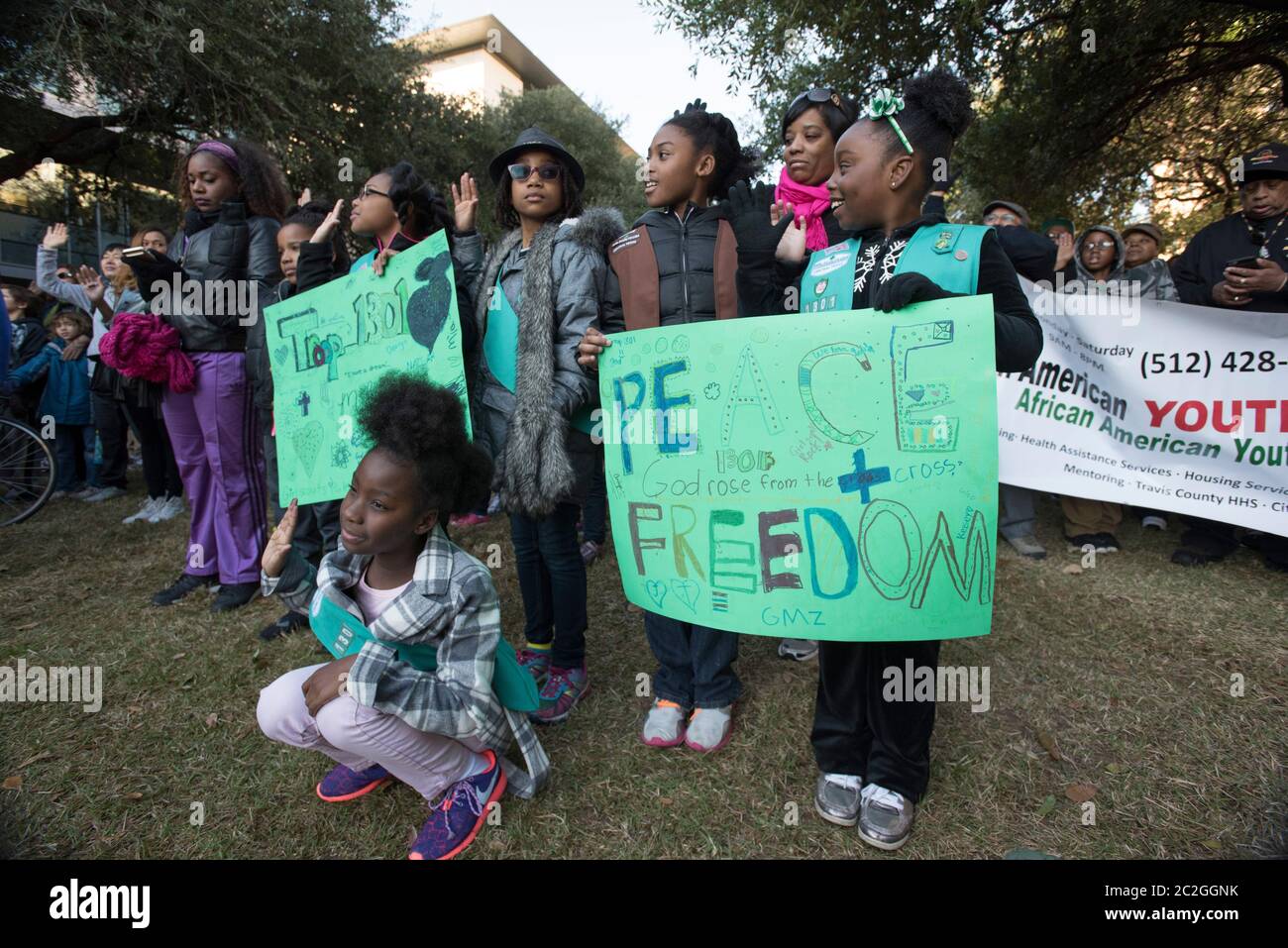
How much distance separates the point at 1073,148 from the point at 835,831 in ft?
28.8

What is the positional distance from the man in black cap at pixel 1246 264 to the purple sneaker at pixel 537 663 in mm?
4374

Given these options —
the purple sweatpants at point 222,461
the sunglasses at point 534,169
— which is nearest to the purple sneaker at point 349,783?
the purple sweatpants at point 222,461

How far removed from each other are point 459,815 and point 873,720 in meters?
1.36

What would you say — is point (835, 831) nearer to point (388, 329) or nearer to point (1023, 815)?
point (1023, 815)

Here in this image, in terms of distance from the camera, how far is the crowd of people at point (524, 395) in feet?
6.82

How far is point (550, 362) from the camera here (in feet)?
8.91

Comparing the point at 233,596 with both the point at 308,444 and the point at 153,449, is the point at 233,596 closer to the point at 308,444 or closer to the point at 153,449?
the point at 308,444

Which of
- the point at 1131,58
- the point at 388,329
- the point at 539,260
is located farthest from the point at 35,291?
the point at 1131,58

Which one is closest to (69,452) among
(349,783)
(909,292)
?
(349,783)

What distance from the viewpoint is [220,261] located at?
374 centimetres

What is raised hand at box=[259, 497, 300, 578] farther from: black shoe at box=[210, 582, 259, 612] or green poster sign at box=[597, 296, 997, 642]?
black shoe at box=[210, 582, 259, 612]

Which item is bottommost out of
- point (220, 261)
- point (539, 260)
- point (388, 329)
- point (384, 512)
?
point (384, 512)

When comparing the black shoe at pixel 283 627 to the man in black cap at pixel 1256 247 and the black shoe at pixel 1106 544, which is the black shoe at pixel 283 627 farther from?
the man in black cap at pixel 1256 247

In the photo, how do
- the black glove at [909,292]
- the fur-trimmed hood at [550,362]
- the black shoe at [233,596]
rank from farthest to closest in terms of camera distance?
the black shoe at [233,596]
the fur-trimmed hood at [550,362]
the black glove at [909,292]
